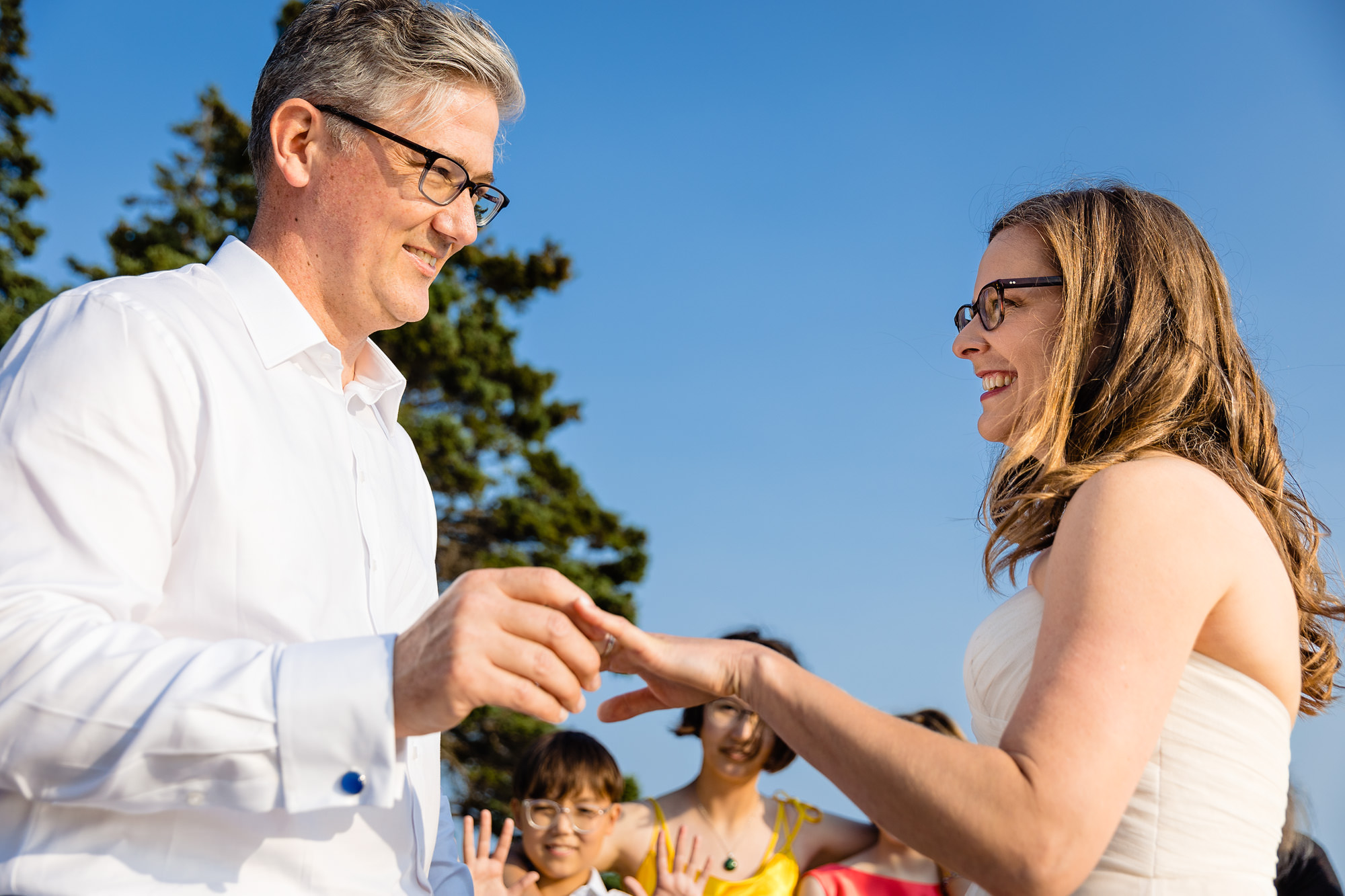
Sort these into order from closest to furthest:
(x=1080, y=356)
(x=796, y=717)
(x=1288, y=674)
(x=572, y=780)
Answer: (x=796, y=717) → (x=1288, y=674) → (x=1080, y=356) → (x=572, y=780)

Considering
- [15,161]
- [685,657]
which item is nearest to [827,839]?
[685,657]

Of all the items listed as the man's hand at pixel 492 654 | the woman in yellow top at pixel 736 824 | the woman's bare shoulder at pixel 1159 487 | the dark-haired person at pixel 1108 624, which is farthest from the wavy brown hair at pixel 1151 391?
the woman in yellow top at pixel 736 824

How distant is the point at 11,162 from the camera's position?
17.7 metres

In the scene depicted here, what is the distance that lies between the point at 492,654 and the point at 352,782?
11.9 inches

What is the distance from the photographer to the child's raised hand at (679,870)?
4.72 metres

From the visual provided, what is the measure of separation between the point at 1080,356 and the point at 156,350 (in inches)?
79.8

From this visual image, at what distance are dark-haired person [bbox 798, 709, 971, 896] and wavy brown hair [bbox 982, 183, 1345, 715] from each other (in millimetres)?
2931

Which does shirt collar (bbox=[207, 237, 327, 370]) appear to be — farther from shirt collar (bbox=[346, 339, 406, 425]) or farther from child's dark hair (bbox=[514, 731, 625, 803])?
child's dark hair (bbox=[514, 731, 625, 803])

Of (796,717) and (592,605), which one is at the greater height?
(592,605)

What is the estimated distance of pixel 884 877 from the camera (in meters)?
5.22

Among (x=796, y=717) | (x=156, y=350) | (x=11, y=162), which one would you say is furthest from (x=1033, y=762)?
(x=11, y=162)

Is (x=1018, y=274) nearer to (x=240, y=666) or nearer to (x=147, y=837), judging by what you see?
(x=240, y=666)

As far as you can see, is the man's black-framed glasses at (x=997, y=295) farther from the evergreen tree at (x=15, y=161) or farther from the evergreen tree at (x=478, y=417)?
the evergreen tree at (x=15, y=161)

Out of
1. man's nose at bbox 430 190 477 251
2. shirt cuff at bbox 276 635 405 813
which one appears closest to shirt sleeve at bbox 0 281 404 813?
shirt cuff at bbox 276 635 405 813
